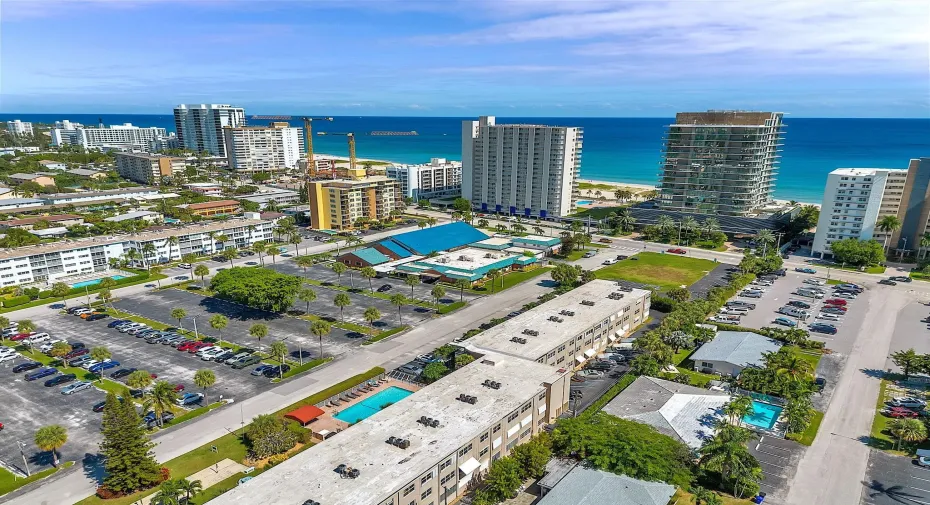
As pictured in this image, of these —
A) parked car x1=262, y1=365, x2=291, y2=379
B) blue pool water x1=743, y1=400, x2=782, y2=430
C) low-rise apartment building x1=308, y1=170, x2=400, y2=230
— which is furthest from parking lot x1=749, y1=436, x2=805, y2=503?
low-rise apartment building x1=308, y1=170, x2=400, y2=230

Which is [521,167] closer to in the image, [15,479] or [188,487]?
[188,487]

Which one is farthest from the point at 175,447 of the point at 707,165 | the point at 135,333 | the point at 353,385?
the point at 707,165

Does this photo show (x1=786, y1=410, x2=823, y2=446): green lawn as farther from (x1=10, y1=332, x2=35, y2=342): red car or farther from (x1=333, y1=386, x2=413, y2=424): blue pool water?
(x1=10, y1=332, x2=35, y2=342): red car

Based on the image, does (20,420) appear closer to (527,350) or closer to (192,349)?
(192,349)

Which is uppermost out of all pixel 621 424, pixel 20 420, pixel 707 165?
pixel 707 165

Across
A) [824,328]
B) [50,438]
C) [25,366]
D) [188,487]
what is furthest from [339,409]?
[824,328]

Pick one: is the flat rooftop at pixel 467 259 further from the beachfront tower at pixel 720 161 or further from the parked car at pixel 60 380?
the parked car at pixel 60 380
